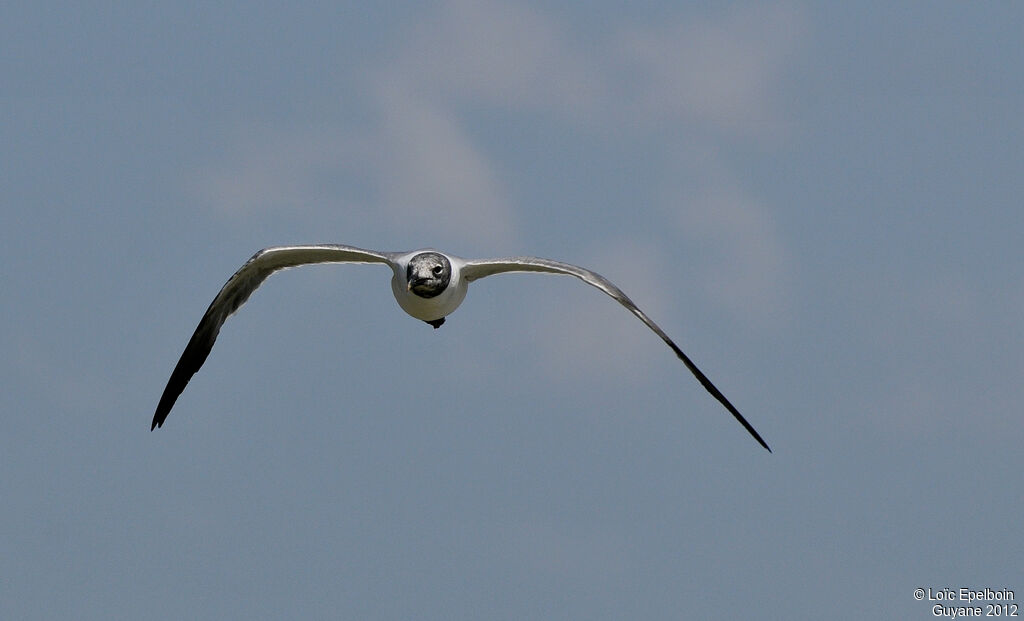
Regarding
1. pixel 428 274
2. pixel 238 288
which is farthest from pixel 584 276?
pixel 238 288

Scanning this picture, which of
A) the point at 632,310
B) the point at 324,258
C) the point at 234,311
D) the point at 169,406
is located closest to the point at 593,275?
the point at 632,310

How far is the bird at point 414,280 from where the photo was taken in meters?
23.5

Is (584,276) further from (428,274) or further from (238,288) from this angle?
(238,288)

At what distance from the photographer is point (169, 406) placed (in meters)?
27.6

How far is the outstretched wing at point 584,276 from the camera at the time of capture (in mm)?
23016

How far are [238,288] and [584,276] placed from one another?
19.2 feet

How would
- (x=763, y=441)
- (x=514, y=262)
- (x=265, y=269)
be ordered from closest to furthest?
(x=763, y=441)
(x=514, y=262)
(x=265, y=269)

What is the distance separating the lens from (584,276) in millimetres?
23781

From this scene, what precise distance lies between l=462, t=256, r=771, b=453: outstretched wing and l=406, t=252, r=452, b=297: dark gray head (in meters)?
0.48

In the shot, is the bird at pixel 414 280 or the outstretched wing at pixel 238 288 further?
the outstretched wing at pixel 238 288

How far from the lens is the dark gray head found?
78.9 feet

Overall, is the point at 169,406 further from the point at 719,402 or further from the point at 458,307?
the point at 719,402

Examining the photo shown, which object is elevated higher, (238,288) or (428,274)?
(238,288)

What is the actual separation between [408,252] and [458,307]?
1.14 m
